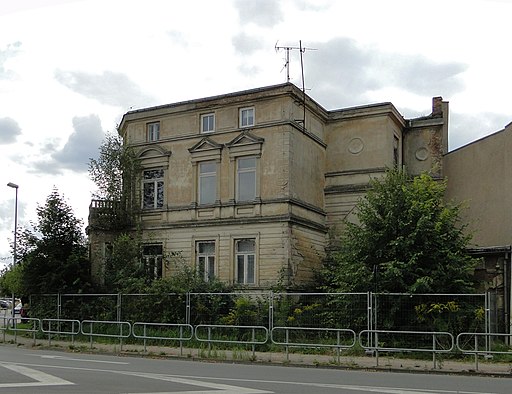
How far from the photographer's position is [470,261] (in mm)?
20891

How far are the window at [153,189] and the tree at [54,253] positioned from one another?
3.36 m

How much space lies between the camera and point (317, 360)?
59.7 ft

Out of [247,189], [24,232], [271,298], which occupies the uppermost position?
[247,189]

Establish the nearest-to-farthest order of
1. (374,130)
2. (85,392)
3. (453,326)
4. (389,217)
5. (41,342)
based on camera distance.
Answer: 1. (85,392)
2. (453,326)
3. (389,217)
4. (41,342)
5. (374,130)

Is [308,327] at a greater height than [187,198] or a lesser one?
lesser

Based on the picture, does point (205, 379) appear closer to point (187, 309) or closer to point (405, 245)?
point (405, 245)

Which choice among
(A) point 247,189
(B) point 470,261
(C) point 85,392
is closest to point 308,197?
(A) point 247,189

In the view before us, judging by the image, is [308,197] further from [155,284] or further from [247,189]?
[155,284]

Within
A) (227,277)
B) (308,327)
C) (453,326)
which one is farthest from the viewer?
(227,277)

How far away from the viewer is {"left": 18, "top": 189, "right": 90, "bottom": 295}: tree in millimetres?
28219

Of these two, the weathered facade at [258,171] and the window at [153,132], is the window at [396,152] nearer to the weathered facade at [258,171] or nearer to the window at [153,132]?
the weathered facade at [258,171]

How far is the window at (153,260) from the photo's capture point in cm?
2975

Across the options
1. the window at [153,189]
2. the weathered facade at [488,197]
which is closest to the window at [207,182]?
the window at [153,189]

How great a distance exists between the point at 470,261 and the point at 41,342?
1543cm
